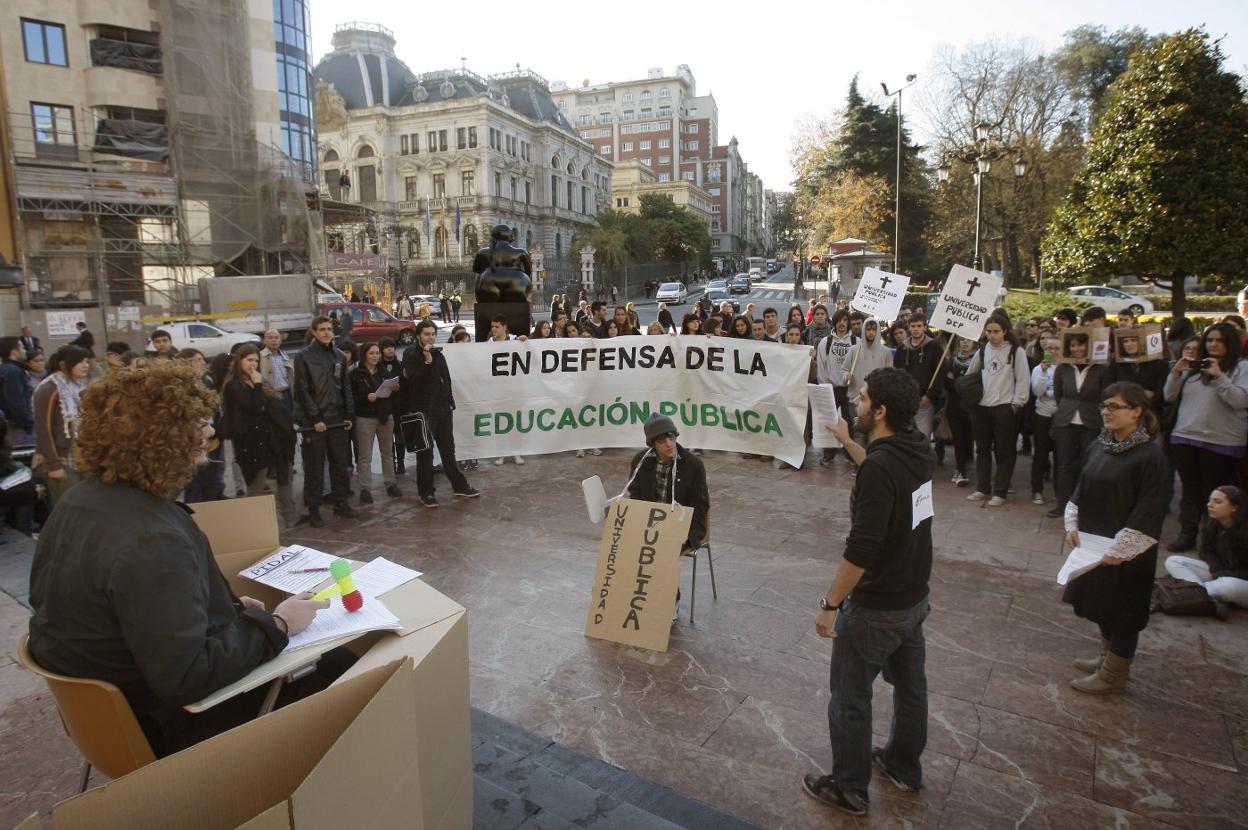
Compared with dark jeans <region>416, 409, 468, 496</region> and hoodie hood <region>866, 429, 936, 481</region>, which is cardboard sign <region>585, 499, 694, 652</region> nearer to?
hoodie hood <region>866, 429, 936, 481</region>

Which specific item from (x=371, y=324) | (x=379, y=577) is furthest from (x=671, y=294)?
→ (x=379, y=577)

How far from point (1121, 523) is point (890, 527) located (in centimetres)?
179

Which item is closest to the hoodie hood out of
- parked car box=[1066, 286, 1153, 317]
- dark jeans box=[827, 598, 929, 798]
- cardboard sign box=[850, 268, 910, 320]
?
dark jeans box=[827, 598, 929, 798]

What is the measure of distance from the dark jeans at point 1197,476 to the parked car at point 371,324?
22.6 meters

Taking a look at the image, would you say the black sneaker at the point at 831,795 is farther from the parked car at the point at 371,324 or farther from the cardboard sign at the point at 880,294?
the parked car at the point at 371,324

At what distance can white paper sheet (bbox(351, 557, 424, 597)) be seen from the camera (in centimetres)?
257

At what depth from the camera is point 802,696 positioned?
13.3 ft

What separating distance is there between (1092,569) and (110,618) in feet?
14.1

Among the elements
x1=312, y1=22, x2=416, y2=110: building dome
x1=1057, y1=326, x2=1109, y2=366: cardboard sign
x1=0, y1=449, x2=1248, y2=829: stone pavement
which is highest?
x1=312, y1=22, x2=416, y2=110: building dome

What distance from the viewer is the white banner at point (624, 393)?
Result: 9.39 meters

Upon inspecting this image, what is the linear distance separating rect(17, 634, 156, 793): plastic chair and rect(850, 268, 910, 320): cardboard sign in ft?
27.1

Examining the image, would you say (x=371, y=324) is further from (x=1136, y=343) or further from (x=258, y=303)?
(x=1136, y=343)

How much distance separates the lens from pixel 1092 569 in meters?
3.94

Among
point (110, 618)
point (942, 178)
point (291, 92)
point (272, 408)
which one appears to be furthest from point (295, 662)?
point (291, 92)
